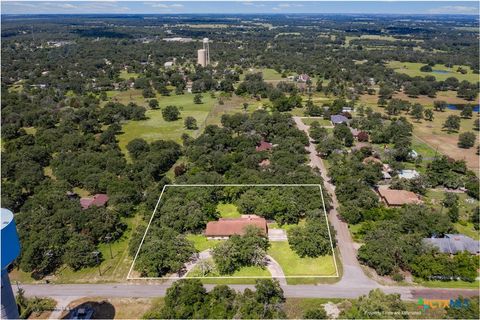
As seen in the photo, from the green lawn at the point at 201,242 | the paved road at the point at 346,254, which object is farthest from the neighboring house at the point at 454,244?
the green lawn at the point at 201,242

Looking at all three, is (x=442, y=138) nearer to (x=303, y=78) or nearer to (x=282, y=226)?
(x=282, y=226)

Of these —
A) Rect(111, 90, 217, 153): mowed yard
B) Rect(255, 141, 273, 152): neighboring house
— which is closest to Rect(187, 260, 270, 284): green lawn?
Rect(255, 141, 273, 152): neighboring house

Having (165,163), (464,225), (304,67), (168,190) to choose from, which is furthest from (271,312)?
(304,67)

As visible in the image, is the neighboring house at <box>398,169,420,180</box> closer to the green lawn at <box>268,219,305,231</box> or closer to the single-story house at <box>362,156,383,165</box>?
the single-story house at <box>362,156,383,165</box>

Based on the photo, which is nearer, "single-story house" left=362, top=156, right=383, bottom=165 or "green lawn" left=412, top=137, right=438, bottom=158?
"single-story house" left=362, top=156, right=383, bottom=165

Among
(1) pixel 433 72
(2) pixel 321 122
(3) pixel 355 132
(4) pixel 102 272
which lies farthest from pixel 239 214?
(1) pixel 433 72
